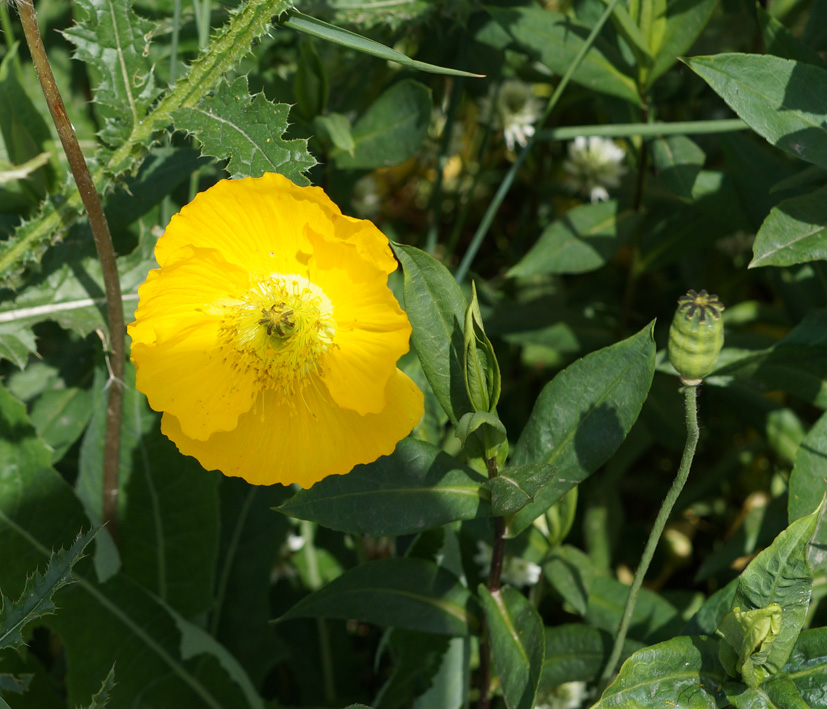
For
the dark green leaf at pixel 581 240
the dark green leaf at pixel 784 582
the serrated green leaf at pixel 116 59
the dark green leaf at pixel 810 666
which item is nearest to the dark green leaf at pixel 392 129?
the dark green leaf at pixel 581 240

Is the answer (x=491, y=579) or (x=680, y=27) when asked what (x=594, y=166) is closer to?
(x=680, y=27)

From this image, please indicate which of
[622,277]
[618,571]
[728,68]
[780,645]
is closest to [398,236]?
[622,277]

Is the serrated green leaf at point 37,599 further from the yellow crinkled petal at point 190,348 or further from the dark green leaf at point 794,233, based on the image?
the dark green leaf at point 794,233

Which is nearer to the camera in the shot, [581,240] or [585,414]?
[585,414]

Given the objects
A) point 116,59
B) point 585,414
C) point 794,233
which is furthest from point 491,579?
point 116,59

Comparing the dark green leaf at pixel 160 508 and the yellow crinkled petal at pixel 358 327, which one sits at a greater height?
the yellow crinkled petal at pixel 358 327

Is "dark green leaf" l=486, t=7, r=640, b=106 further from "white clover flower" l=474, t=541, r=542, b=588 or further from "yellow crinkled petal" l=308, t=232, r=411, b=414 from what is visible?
"white clover flower" l=474, t=541, r=542, b=588
